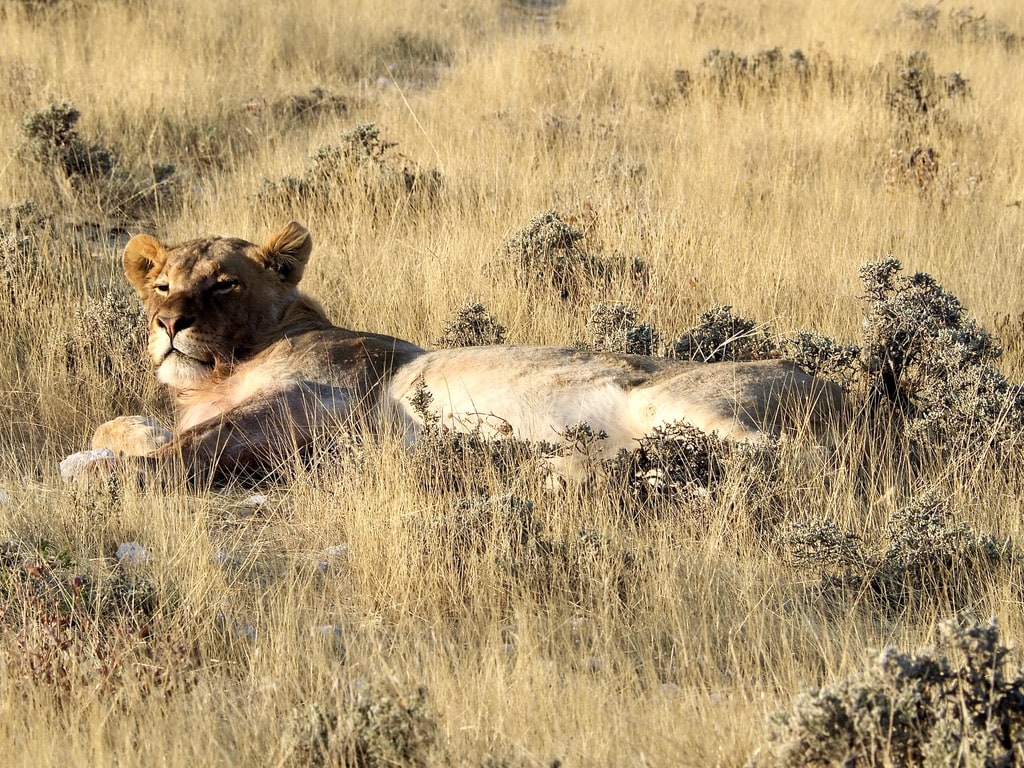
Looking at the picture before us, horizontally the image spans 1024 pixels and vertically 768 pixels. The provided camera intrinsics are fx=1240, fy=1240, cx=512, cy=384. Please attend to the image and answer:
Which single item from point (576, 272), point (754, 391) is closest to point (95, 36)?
point (576, 272)

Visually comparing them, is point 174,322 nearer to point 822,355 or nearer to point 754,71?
point 822,355

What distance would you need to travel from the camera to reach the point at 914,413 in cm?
583

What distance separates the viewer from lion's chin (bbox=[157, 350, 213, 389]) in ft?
20.1

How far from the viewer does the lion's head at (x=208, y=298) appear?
612 cm

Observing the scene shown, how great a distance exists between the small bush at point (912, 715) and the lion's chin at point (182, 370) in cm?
391

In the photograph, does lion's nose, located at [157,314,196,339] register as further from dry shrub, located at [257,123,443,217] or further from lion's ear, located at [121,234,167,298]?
dry shrub, located at [257,123,443,217]

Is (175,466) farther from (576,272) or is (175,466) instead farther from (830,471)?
(576,272)

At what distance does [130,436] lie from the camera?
578cm

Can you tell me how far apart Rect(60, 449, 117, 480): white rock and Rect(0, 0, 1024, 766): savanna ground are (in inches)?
6.6

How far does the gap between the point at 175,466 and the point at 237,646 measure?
64.7 inches

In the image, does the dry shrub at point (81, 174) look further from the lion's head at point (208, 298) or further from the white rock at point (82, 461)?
the white rock at point (82, 461)

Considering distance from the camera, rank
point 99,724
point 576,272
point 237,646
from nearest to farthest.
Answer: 1. point 99,724
2. point 237,646
3. point 576,272

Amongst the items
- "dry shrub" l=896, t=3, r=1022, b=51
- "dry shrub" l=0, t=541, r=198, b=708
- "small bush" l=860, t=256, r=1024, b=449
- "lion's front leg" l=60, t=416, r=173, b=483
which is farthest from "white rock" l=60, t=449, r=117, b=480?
"dry shrub" l=896, t=3, r=1022, b=51

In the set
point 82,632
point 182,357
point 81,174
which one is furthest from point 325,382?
point 81,174
